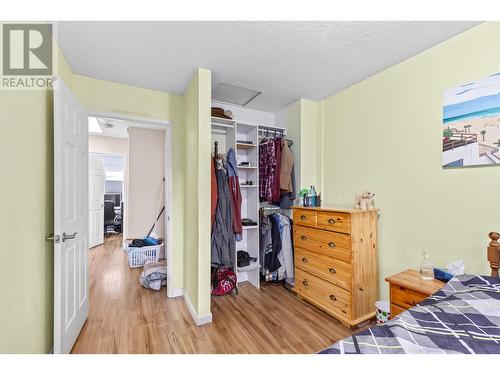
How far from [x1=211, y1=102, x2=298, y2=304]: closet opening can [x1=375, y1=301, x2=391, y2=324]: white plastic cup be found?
1.05 metres

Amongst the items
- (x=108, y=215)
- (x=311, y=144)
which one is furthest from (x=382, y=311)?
(x=108, y=215)

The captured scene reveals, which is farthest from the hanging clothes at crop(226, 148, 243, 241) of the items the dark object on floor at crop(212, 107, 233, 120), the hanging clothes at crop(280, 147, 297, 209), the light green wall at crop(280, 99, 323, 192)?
the light green wall at crop(280, 99, 323, 192)

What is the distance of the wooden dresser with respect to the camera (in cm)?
198

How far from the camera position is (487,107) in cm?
149

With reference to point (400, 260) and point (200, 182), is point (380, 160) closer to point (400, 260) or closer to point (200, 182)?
point (400, 260)

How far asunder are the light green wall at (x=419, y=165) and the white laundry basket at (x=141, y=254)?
304 centimetres

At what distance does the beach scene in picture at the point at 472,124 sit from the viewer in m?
1.47

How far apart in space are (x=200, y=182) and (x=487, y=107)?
7.15ft

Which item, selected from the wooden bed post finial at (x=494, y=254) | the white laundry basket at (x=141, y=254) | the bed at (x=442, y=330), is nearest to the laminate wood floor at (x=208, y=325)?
the white laundry basket at (x=141, y=254)

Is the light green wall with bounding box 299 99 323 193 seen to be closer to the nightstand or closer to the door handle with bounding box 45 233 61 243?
the nightstand

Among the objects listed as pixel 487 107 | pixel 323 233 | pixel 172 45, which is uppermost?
pixel 172 45

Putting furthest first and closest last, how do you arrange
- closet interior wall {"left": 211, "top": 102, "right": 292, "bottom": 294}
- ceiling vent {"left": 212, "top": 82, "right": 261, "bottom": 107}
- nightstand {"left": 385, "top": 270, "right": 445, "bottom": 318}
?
closet interior wall {"left": 211, "top": 102, "right": 292, "bottom": 294} → ceiling vent {"left": 212, "top": 82, "right": 261, "bottom": 107} → nightstand {"left": 385, "top": 270, "right": 445, "bottom": 318}
